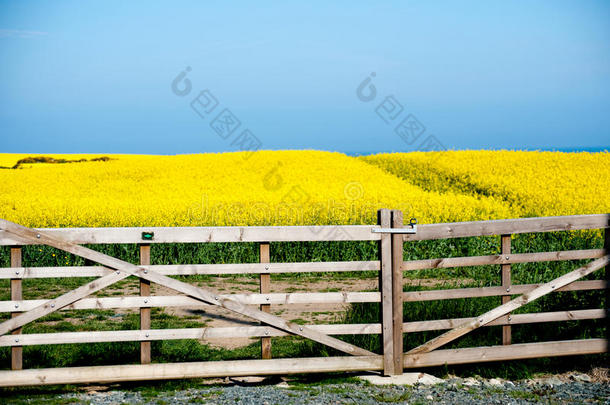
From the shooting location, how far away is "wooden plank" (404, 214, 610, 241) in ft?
21.6

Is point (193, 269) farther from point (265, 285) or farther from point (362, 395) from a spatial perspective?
point (362, 395)

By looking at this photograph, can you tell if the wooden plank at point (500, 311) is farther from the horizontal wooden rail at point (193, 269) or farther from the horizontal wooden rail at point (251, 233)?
the horizontal wooden rail at point (193, 269)

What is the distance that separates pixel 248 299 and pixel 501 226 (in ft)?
9.85

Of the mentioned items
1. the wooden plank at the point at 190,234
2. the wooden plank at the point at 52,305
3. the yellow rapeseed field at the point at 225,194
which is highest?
the yellow rapeseed field at the point at 225,194

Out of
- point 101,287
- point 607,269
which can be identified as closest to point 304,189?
point 607,269

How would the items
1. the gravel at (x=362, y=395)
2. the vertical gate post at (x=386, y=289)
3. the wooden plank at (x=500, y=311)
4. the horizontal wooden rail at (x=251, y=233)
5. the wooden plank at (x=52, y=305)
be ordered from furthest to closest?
1. the wooden plank at (x=500, y=311)
2. the vertical gate post at (x=386, y=289)
3. the horizontal wooden rail at (x=251, y=233)
4. the wooden plank at (x=52, y=305)
5. the gravel at (x=362, y=395)

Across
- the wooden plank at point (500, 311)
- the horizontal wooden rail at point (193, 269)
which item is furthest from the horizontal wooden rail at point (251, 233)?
the wooden plank at point (500, 311)

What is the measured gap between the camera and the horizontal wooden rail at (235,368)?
617 centimetres

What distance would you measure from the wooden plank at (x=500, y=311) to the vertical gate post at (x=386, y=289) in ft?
0.97

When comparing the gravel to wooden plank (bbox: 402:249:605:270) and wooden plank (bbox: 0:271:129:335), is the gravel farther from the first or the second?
wooden plank (bbox: 402:249:605:270)

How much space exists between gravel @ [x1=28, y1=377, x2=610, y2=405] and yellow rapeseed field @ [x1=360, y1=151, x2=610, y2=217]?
12613 mm

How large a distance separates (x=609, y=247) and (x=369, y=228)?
3.06 m

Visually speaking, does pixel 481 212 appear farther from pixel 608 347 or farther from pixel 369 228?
pixel 369 228

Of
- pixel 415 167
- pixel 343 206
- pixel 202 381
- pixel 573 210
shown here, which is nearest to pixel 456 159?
pixel 415 167
